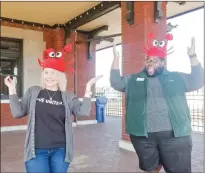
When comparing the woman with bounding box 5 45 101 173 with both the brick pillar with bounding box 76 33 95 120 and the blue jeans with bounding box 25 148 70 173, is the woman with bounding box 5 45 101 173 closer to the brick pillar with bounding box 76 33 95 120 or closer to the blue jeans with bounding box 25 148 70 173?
the blue jeans with bounding box 25 148 70 173

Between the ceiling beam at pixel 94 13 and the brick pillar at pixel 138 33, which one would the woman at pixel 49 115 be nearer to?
the brick pillar at pixel 138 33

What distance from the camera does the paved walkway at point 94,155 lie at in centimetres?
385

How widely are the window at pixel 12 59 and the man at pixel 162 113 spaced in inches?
259

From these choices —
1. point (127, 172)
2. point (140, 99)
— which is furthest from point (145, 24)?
point (140, 99)

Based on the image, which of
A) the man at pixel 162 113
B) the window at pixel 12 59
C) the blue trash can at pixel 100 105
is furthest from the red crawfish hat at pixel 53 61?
the window at pixel 12 59

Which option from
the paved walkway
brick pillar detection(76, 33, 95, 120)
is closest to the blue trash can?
brick pillar detection(76, 33, 95, 120)

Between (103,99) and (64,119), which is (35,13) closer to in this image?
(103,99)

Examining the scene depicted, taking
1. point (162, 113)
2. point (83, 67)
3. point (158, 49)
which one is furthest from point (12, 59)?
point (162, 113)

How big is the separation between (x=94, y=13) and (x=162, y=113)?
4.72 m

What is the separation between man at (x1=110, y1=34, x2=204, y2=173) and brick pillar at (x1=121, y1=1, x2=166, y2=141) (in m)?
2.44

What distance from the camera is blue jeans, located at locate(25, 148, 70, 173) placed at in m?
1.97

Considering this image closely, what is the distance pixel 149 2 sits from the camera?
4.55m

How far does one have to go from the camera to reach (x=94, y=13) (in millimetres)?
6191

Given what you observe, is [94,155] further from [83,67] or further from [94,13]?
[83,67]
